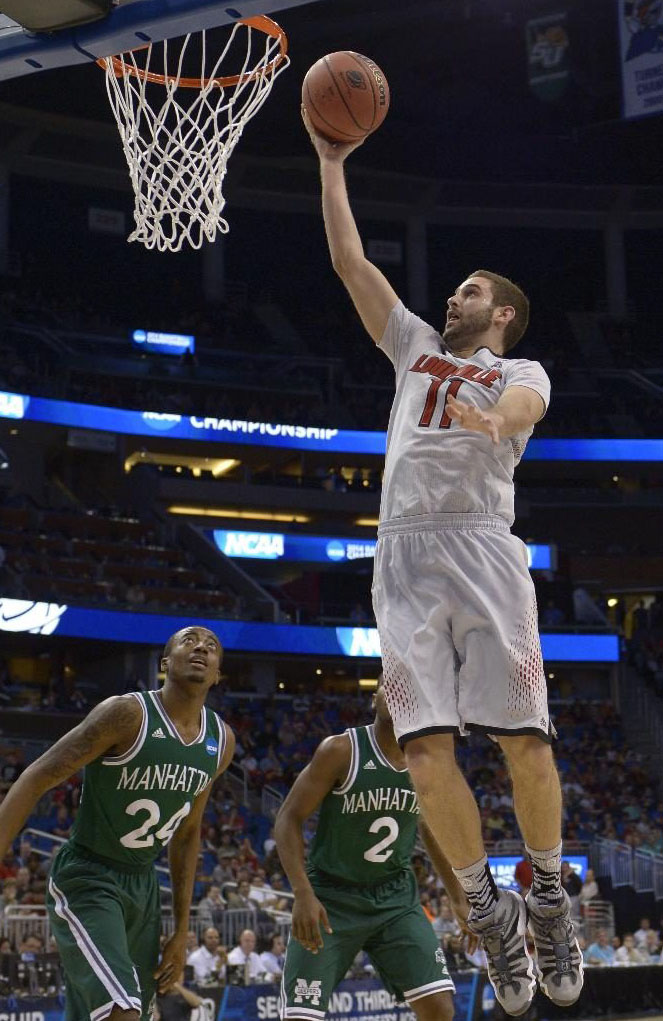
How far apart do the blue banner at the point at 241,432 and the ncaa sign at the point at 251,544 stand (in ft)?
7.01

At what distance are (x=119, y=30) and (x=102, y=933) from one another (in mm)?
3868

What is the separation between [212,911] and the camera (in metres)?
13.0

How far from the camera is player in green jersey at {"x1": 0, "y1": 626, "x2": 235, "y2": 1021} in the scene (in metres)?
5.39

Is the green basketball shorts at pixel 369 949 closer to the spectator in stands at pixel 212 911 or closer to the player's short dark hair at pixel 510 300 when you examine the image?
the player's short dark hair at pixel 510 300

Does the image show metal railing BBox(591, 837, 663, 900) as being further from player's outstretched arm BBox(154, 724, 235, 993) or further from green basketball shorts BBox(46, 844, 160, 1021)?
green basketball shorts BBox(46, 844, 160, 1021)

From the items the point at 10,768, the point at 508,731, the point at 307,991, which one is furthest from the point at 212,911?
the point at 508,731

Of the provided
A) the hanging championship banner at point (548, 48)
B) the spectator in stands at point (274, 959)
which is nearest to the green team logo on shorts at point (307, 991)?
the spectator in stands at point (274, 959)

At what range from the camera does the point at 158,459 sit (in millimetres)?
33750

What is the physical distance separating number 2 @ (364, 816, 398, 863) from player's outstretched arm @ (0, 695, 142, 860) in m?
1.28

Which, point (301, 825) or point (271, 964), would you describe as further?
point (271, 964)

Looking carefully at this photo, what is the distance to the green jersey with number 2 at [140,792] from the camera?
5.73 meters

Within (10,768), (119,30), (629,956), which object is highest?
(119,30)

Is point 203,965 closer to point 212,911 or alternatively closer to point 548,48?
point 212,911

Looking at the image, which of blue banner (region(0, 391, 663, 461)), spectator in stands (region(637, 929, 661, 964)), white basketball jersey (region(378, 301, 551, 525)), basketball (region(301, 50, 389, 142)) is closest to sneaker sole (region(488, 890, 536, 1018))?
white basketball jersey (region(378, 301, 551, 525))
